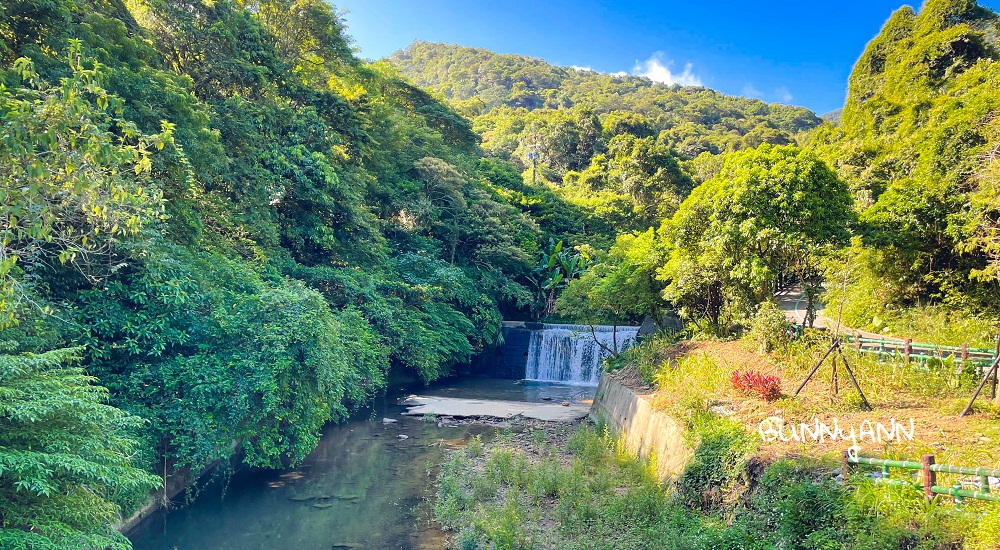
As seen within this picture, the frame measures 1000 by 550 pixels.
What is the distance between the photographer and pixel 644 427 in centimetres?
1109

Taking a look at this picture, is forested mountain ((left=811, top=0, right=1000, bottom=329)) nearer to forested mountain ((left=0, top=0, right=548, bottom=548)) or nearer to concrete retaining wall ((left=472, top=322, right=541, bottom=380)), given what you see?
concrete retaining wall ((left=472, top=322, right=541, bottom=380))

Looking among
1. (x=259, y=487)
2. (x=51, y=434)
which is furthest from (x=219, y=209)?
(x=51, y=434)

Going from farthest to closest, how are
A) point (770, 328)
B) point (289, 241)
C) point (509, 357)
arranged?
point (509, 357), point (289, 241), point (770, 328)

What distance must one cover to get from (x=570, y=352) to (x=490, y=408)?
6.29m

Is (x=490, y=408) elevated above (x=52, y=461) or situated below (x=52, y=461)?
below

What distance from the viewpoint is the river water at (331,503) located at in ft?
28.9

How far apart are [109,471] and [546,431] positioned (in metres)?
10.5

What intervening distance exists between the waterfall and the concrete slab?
179 inches

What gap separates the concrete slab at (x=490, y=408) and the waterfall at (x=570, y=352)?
4546 millimetres

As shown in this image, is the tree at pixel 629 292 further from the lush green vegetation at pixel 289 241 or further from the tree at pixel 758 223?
the tree at pixel 758 223

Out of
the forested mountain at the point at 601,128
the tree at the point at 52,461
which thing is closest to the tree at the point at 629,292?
the forested mountain at the point at 601,128

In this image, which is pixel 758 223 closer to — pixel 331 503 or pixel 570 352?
pixel 331 503

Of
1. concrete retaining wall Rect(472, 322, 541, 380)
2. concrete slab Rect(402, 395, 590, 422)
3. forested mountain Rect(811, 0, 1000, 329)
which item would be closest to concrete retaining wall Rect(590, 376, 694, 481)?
concrete slab Rect(402, 395, 590, 422)

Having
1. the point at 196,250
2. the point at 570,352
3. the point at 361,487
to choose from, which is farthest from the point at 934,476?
the point at 570,352
